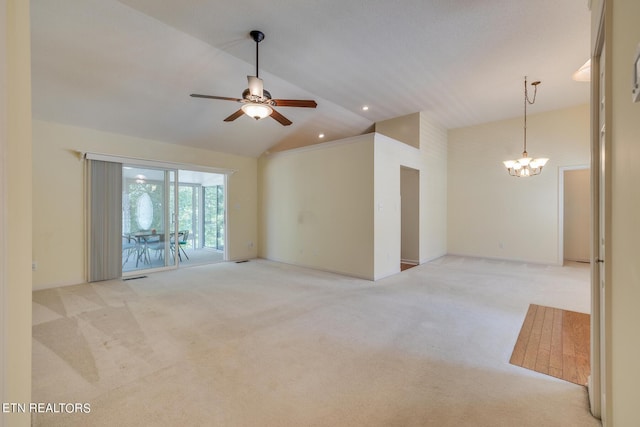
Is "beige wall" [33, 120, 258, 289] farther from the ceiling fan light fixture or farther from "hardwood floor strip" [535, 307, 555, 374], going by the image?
"hardwood floor strip" [535, 307, 555, 374]

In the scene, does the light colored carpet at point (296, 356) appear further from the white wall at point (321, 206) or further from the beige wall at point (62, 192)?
the white wall at point (321, 206)

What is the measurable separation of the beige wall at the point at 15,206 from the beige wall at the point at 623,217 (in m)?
2.13

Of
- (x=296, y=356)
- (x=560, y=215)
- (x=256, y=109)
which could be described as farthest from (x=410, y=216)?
(x=296, y=356)

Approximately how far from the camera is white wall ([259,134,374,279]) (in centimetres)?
507

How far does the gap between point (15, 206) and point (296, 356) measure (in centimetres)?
214

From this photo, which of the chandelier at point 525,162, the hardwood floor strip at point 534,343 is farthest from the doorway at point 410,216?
the hardwood floor strip at point 534,343

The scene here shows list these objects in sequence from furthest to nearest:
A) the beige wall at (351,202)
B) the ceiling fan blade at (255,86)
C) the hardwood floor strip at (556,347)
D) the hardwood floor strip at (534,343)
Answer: the beige wall at (351,202), the ceiling fan blade at (255,86), the hardwood floor strip at (534,343), the hardwood floor strip at (556,347)

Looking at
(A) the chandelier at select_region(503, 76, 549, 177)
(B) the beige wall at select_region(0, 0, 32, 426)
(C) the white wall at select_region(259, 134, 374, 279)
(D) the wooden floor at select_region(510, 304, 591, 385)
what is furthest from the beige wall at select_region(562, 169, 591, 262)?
(B) the beige wall at select_region(0, 0, 32, 426)

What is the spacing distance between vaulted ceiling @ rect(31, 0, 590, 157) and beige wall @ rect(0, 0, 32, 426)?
2.38 m

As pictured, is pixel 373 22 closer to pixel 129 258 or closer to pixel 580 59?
pixel 580 59

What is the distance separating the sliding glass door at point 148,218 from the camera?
208 inches

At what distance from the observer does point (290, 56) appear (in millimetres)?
3822

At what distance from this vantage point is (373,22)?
3.07m

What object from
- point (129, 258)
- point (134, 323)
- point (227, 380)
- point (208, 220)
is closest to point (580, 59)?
point (227, 380)
